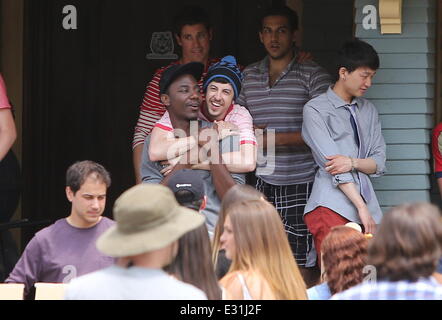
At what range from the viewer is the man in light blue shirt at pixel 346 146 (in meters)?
6.64

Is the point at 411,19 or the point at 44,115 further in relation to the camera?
the point at 44,115

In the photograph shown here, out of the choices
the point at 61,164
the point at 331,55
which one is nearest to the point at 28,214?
the point at 61,164

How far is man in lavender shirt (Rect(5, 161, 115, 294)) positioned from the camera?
593 cm

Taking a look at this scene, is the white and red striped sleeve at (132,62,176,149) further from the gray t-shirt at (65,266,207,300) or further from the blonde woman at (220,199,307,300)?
the gray t-shirt at (65,266,207,300)

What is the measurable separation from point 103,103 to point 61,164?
0.56 meters

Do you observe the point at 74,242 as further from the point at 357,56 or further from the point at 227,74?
the point at 357,56

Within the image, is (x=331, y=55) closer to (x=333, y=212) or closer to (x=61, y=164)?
(x=333, y=212)

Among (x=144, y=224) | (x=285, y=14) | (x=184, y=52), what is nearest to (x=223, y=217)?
(x=144, y=224)

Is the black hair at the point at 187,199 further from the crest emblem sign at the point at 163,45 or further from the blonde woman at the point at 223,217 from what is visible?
the crest emblem sign at the point at 163,45

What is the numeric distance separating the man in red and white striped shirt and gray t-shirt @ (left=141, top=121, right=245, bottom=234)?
0.53 m

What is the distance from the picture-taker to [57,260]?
19.5 feet

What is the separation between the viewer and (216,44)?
336 inches

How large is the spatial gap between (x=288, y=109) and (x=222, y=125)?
55cm

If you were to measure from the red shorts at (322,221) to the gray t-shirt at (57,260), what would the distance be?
4.41ft
